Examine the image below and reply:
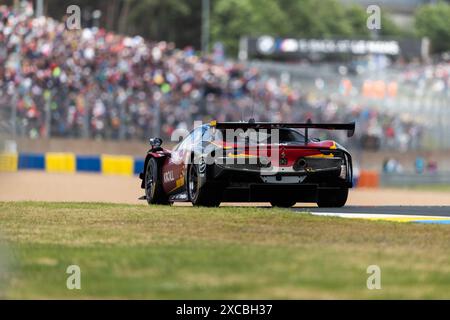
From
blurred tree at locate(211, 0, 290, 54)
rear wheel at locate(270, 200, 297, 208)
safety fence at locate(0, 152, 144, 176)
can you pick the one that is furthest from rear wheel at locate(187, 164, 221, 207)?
blurred tree at locate(211, 0, 290, 54)

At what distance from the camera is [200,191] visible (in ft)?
43.7

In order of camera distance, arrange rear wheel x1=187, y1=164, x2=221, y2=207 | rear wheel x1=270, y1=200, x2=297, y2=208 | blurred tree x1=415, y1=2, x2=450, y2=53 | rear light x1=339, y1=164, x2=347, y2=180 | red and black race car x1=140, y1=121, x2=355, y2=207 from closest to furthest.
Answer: red and black race car x1=140, y1=121, x2=355, y2=207 → rear wheel x1=187, y1=164, x2=221, y2=207 → rear light x1=339, y1=164, x2=347, y2=180 → rear wheel x1=270, y1=200, x2=297, y2=208 → blurred tree x1=415, y1=2, x2=450, y2=53

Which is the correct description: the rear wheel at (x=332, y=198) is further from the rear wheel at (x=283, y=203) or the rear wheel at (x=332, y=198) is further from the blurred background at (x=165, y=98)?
the blurred background at (x=165, y=98)

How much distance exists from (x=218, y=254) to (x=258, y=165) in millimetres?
4748

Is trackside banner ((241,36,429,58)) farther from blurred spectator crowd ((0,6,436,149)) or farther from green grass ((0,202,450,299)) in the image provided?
green grass ((0,202,450,299))

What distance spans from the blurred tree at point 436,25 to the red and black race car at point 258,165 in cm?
8378

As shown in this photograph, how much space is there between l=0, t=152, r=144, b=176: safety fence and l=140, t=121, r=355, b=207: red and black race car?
1685 centimetres

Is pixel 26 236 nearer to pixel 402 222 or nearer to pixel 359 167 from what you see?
pixel 402 222

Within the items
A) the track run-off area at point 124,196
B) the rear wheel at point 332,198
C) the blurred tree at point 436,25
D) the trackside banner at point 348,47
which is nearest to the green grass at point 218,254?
the track run-off area at point 124,196

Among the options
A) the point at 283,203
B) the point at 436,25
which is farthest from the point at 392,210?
the point at 436,25

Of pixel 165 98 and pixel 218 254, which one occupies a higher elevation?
pixel 165 98

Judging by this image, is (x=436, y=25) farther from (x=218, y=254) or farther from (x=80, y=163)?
(x=218, y=254)

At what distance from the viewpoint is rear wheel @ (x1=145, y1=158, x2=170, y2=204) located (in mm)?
14750
